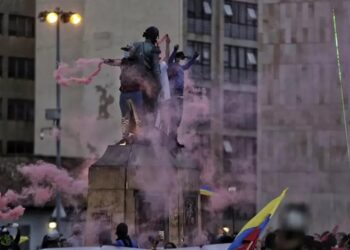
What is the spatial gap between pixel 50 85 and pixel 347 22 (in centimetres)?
3579

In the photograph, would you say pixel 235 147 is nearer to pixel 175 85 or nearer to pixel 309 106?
pixel 309 106

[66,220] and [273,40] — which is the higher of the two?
[273,40]

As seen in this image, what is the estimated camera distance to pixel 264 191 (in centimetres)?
4925

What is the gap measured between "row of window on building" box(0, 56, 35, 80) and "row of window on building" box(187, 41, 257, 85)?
9.04m

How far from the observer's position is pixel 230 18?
205 feet

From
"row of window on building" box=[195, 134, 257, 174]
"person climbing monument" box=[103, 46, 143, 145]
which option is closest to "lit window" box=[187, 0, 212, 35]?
"row of window on building" box=[195, 134, 257, 174]

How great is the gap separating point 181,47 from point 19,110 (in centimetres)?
999

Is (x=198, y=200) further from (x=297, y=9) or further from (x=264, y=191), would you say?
(x=264, y=191)

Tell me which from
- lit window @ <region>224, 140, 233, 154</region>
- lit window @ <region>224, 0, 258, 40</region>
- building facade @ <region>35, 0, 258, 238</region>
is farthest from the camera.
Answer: lit window @ <region>224, 0, 258, 40</region>

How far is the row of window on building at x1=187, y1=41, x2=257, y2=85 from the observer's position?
200 feet

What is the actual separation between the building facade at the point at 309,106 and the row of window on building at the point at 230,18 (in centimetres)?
1889

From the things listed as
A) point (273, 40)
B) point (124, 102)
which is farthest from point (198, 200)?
point (273, 40)

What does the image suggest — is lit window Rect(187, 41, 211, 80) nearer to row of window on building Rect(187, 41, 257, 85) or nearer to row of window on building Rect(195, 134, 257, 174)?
row of window on building Rect(187, 41, 257, 85)

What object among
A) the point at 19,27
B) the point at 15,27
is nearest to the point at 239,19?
the point at 19,27
